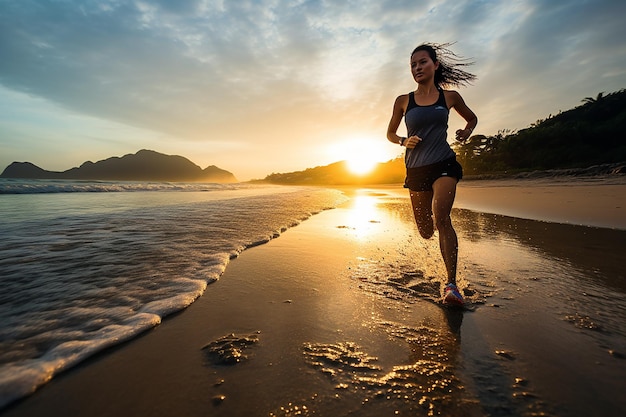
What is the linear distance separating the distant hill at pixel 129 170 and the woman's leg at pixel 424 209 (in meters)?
110

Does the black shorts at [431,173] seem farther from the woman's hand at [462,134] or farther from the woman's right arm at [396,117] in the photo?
the woman's right arm at [396,117]

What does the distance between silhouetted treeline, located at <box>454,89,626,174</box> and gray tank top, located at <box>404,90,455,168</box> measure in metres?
37.3

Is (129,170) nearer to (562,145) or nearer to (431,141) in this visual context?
(562,145)

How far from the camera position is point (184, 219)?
23.1 ft

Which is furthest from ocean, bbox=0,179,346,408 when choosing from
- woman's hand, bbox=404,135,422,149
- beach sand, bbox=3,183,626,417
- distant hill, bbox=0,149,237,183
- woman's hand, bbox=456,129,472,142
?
distant hill, bbox=0,149,237,183

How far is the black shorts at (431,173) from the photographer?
9.85 ft

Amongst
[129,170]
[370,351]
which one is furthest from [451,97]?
[129,170]

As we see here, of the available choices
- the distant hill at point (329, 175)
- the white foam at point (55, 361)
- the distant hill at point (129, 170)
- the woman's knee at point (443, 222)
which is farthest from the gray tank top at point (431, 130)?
the distant hill at point (129, 170)

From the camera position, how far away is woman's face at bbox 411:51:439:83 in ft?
10.4

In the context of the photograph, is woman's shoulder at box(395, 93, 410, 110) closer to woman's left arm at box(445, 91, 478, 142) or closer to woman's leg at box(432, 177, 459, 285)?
woman's left arm at box(445, 91, 478, 142)

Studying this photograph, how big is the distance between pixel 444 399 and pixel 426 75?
312cm

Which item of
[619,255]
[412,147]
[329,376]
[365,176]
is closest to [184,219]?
[412,147]

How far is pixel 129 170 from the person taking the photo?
117 m

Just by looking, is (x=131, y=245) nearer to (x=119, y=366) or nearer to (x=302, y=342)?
(x=119, y=366)
